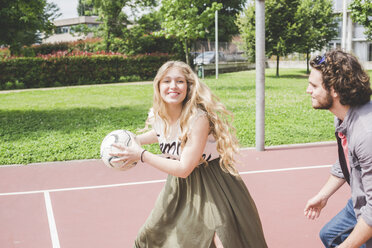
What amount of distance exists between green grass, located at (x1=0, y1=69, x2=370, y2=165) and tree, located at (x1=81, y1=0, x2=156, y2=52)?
43.0 ft

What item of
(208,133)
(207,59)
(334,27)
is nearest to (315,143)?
(208,133)

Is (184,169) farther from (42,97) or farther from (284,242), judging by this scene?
(42,97)

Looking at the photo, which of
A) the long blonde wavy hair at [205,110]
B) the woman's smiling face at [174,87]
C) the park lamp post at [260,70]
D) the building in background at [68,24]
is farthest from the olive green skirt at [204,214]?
the building in background at [68,24]

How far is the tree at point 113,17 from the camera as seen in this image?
98.3 ft

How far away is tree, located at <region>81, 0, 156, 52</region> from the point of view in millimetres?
29953

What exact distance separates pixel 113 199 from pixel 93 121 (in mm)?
6296

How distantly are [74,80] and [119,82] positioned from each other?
269 centimetres

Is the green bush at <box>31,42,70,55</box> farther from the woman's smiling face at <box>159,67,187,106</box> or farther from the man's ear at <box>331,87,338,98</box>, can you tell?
the man's ear at <box>331,87,338,98</box>

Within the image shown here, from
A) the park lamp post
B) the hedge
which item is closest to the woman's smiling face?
the park lamp post

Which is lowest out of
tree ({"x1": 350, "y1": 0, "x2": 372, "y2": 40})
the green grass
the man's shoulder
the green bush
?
the green grass

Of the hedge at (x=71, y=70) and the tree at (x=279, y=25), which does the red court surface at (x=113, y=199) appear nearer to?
the hedge at (x=71, y=70)

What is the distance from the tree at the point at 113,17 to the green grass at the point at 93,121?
13105 millimetres

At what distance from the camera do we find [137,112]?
13.3m

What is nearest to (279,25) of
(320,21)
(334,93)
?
(320,21)
